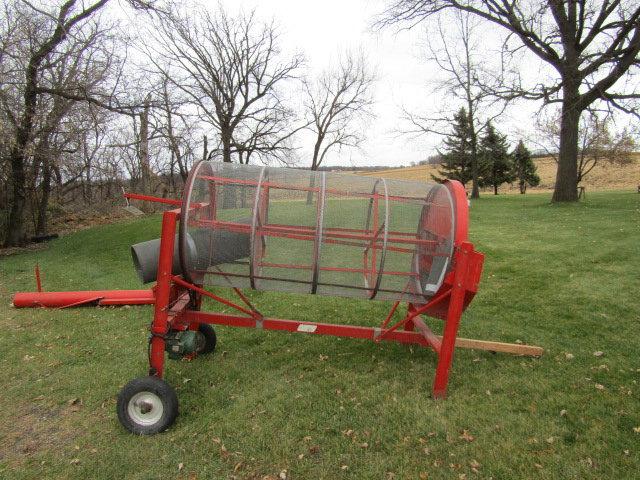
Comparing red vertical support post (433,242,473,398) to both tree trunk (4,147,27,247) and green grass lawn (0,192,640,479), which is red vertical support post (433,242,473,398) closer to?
green grass lawn (0,192,640,479)

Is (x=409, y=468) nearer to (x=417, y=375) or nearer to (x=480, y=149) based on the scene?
(x=417, y=375)

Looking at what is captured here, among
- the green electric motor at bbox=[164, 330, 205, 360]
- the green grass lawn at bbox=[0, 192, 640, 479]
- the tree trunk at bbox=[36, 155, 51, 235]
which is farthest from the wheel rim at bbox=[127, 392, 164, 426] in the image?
the tree trunk at bbox=[36, 155, 51, 235]

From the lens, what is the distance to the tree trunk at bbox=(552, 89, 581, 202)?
66.8ft

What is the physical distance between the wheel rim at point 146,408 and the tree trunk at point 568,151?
21.5m

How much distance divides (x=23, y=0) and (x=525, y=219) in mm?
19459

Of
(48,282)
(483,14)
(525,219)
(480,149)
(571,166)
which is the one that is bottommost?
(48,282)

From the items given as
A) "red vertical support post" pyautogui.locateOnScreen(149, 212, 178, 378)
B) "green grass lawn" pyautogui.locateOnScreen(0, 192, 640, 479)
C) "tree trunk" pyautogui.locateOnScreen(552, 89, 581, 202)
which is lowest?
"green grass lawn" pyautogui.locateOnScreen(0, 192, 640, 479)

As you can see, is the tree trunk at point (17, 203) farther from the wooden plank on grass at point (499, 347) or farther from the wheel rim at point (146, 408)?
the wooden plank on grass at point (499, 347)

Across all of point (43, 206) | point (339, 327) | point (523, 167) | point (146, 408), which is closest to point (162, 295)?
point (146, 408)

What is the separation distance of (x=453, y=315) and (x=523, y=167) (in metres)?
52.4

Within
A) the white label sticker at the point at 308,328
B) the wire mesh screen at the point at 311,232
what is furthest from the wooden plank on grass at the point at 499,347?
the white label sticker at the point at 308,328

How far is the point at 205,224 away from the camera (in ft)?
14.9

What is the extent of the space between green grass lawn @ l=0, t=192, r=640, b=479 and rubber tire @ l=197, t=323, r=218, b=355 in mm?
237

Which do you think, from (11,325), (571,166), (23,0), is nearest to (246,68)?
(23,0)
